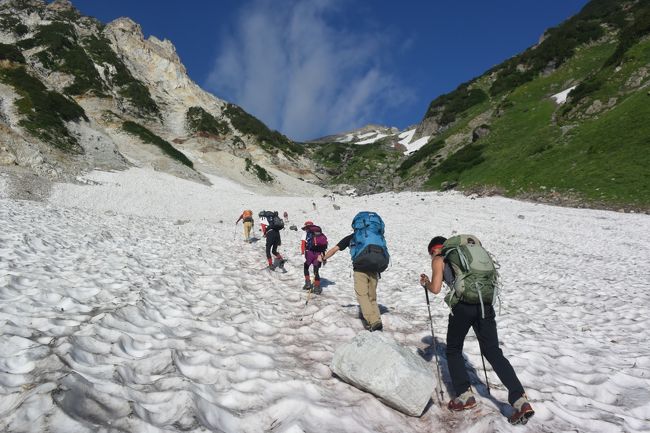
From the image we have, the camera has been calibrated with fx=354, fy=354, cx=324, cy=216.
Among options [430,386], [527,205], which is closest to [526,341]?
[430,386]

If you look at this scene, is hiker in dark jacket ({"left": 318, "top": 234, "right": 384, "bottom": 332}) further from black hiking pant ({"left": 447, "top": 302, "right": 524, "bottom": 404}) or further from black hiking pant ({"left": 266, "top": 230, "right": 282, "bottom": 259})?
black hiking pant ({"left": 266, "top": 230, "right": 282, "bottom": 259})

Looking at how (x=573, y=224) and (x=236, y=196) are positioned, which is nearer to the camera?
(x=573, y=224)

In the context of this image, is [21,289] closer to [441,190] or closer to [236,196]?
[236,196]

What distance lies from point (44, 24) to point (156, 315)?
13875cm

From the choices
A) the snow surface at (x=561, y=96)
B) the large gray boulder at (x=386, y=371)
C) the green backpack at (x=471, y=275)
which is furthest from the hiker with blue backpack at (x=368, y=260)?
the snow surface at (x=561, y=96)

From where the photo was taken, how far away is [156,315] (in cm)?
779

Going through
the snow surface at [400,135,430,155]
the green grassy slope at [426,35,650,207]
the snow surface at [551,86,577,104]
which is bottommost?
the green grassy slope at [426,35,650,207]

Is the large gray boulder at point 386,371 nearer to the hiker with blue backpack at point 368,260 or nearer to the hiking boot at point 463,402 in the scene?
the hiking boot at point 463,402

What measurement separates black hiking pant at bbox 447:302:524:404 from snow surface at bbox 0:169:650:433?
21.8 inches

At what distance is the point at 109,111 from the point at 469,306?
8984 cm

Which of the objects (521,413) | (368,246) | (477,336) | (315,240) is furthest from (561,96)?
(521,413)

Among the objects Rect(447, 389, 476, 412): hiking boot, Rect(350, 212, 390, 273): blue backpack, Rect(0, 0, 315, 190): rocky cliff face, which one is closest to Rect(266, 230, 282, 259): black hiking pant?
Rect(350, 212, 390, 273): blue backpack

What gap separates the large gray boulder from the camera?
17.7ft

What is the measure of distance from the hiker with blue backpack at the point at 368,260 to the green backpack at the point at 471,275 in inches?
102
